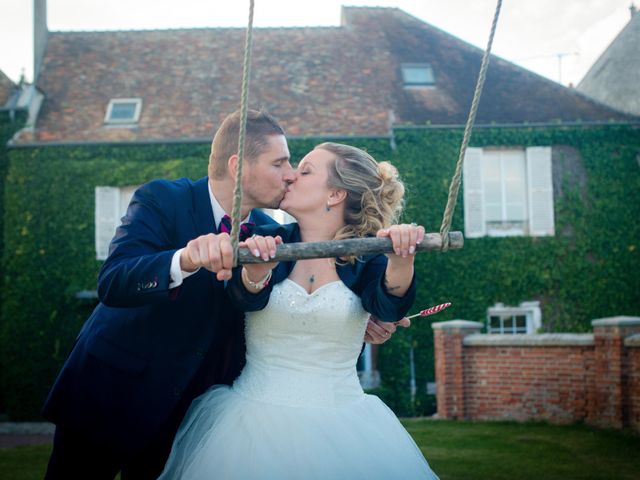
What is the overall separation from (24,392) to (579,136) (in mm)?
13720

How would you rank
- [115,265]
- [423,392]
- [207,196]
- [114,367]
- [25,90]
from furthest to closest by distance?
[25,90] < [423,392] < [207,196] < [114,367] < [115,265]

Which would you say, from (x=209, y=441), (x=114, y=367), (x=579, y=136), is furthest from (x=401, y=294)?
(x=579, y=136)

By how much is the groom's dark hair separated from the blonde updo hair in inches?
19.4

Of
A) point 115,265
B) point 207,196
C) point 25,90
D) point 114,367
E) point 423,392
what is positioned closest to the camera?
point 115,265

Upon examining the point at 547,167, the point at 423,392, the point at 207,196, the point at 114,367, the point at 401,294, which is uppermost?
the point at 547,167

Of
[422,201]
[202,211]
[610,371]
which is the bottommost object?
[610,371]

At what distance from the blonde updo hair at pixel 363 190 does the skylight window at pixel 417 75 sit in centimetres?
1476

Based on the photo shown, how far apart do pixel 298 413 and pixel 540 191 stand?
14.4 metres

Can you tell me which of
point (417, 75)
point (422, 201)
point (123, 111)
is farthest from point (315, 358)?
point (417, 75)

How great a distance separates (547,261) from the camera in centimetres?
1645

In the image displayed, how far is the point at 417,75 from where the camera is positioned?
18.2 m

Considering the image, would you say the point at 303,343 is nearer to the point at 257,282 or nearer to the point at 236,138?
the point at 257,282

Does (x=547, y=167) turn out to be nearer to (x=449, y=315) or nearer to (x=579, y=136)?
(x=579, y=136)

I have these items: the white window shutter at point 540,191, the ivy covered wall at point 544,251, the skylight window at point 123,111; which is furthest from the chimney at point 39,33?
the white window shutter at point 540,191
